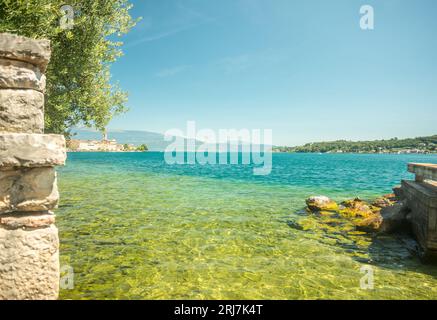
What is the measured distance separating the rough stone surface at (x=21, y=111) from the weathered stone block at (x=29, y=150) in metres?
0.34

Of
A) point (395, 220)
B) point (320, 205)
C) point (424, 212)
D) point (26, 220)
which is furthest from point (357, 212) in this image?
point (26, 220)

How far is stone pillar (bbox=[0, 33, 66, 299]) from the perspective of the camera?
4188 mm

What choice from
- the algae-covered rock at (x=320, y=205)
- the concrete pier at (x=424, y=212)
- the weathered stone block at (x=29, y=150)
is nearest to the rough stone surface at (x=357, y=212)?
the algae-covered rock at (x=320, y=205)

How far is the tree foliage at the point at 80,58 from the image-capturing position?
1290 cm

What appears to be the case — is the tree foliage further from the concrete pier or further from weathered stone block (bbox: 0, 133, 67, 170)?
the concrete pier

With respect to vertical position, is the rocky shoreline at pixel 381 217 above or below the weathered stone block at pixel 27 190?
below

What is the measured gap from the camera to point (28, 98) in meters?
4.41

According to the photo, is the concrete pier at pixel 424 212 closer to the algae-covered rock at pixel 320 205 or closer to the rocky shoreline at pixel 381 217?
the rocky shoreline at pixel 381 217

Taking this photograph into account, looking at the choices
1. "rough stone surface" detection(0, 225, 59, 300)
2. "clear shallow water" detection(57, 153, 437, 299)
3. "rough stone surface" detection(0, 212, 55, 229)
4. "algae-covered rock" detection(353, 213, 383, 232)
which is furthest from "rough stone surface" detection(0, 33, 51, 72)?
"algae-covered rock" detection(353, 213, 383, 232)

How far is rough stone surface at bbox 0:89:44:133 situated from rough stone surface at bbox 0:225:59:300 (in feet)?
5.36
